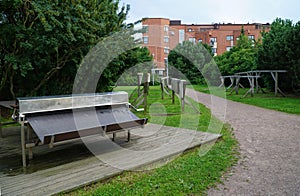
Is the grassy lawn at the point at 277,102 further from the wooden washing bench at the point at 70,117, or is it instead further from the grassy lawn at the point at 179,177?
the wooden washing bench at the point at 70,117

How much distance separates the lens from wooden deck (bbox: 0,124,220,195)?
288 centimetres

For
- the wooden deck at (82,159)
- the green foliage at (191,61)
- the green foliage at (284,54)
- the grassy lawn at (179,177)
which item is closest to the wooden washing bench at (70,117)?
the wooden deck at (82,159)

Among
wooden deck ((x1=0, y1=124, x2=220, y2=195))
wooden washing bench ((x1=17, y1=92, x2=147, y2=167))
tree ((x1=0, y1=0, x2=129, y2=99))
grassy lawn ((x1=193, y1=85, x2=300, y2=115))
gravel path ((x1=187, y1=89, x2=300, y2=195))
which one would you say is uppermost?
tree ((x1=0, y1=0, x2=129, y2=99))

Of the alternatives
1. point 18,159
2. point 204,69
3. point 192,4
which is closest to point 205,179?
point 18,159

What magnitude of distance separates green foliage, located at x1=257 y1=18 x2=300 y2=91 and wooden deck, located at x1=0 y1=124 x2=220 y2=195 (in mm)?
10832

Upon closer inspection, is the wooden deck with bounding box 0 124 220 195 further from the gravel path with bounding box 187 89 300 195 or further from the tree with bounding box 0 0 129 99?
the tree with bounding box 0 0 129 99

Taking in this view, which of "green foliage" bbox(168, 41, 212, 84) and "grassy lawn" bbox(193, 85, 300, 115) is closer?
"grassy lawn" bbox(193, 85, 300, 115)

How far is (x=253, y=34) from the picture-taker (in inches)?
2128

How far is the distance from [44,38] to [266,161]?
534 centimetres

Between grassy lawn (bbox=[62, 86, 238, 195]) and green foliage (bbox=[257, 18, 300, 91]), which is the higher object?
green foliage (bbox=[257, 18, 300, 91])

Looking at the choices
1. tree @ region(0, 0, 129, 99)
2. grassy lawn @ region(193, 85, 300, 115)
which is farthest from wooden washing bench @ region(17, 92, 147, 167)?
grassy lawn @ region(193, 85, 300, 115)

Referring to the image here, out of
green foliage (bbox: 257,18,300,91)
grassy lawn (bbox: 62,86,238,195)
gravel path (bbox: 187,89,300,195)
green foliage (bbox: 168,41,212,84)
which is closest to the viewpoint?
grassy lawn (bbox: 62,86,238,195)

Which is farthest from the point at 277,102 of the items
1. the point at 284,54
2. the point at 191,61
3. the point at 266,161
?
the point at 191,61

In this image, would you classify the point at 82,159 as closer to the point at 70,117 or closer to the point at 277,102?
the point at 70,117
